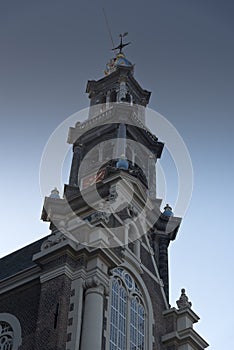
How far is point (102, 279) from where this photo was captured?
2755 centimetres

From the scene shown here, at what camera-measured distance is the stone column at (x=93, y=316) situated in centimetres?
2531

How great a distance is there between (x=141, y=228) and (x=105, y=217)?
5.10 meters

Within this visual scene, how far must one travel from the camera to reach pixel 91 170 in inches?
1946

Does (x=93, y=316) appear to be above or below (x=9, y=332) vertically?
below

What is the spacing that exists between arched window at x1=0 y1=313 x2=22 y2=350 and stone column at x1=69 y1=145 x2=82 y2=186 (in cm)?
1984

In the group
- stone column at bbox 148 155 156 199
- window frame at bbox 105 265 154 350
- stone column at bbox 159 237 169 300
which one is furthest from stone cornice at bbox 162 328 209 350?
stone column at bbox 148 155 156 199

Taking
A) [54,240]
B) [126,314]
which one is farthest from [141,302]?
[54,240]

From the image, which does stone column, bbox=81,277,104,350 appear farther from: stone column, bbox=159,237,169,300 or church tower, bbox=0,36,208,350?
stone column, bbox=159,237,169,300

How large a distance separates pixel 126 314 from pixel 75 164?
22.1 m

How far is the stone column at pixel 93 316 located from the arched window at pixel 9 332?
122 inches

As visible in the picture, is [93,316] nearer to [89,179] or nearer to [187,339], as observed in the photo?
[187,339]

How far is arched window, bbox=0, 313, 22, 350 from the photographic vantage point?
90.5ft

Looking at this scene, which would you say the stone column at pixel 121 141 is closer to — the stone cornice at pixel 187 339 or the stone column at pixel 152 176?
the stone column at pixel 152 176

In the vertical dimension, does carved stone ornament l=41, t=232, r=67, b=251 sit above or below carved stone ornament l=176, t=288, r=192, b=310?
below
